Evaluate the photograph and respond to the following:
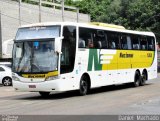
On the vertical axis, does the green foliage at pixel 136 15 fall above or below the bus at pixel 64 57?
above

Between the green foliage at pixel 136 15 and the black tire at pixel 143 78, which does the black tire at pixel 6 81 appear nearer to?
the black tire at pixel 143 78

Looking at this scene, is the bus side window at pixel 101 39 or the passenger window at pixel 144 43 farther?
the passenger window at pixel 144 43

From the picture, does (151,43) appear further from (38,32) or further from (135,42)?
(38,32)

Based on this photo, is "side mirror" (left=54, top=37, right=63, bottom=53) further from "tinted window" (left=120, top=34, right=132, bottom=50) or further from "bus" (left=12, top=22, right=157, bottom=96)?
"tinted window" (left=120, top=34, right=132, bottom=50)

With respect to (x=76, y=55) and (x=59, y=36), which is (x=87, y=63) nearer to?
(x=76, y=55)

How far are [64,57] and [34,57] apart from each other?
1.24 meters

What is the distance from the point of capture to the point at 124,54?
25.6 meters

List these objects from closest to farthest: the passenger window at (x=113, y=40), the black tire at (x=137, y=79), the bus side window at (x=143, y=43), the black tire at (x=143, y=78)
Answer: the passenger window at (x=113, y=40) → the black tire at (x=137, y=79) → the black tire at (x=143, y=78) → the bus side window at (x=143, y=43)

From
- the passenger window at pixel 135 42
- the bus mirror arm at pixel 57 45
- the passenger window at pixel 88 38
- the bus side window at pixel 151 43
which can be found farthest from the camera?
the bus side window at pixel 151 43

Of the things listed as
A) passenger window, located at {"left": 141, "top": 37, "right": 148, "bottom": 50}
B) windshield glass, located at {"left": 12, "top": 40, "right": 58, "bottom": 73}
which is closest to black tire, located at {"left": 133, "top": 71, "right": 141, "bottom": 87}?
passenger window, located at {"left": 141, "top": 37, "right": 148, "bottom": 50}

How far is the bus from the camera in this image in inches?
764

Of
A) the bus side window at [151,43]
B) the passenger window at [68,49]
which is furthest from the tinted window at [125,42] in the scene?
the passenger window at [68,49]

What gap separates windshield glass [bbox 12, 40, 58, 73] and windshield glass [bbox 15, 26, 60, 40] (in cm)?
29

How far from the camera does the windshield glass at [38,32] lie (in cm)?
1981
